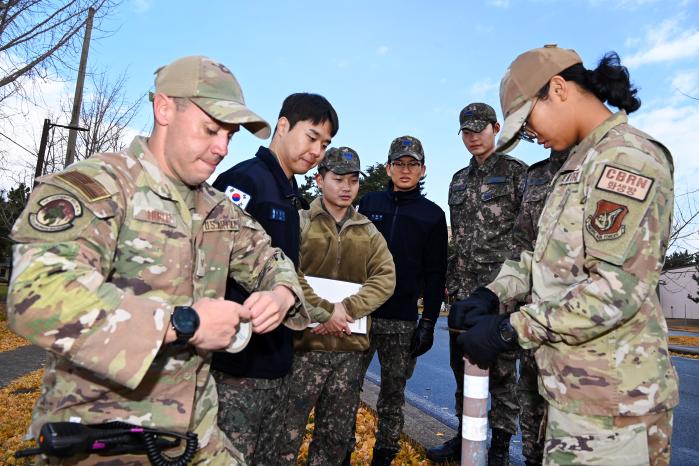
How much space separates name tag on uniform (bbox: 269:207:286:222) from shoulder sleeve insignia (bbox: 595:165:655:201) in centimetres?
147

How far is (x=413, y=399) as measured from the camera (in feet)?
24.6

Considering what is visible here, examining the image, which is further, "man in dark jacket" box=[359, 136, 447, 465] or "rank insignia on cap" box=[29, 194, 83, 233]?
"man in dark jacket" box=[359, 136, 447, 465]

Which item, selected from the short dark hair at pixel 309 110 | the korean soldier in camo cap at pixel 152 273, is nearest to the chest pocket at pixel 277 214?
the korean soldier in camo cap at pixel 152 273

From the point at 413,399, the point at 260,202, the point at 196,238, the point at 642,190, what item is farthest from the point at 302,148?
the point at 413,399

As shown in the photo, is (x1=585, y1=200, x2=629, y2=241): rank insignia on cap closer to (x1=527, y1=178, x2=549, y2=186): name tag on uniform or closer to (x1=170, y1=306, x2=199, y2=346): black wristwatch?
(x1=170, y1=306, x2=199, y2=346): black wristwatch

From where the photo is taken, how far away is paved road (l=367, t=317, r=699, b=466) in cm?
528

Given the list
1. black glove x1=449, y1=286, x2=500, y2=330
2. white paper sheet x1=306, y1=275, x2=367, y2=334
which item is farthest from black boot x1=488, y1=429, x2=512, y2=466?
black glove x1=449, y1=286, x2=500, y2=330

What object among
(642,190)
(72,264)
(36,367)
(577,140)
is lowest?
(36,367)

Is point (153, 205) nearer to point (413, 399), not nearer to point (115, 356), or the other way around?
point (115, 356)

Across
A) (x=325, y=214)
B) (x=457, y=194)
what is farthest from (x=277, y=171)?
(x=457, y=194)

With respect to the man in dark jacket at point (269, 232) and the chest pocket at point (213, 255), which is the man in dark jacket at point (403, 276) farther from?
the chest pocket at point (213, 255)

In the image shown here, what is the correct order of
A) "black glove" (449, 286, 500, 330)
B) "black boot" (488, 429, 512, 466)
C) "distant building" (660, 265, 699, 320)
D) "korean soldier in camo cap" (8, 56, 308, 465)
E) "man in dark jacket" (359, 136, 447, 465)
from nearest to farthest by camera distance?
1. "korean soldier in camo cap" (8, 56, 308, 465)
2. "black glove" (449, 286, 500, 330)
3. "black boot" (488, 429, 512, 466)
4. "man in dark jacket" (359, 136, 447, 465)
5. "distant building" (660, 265, 699, 320)

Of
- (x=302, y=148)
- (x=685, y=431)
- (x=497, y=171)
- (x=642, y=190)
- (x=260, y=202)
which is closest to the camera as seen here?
(x=642, y=190)

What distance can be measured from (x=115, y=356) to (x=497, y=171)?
3.62 meters
